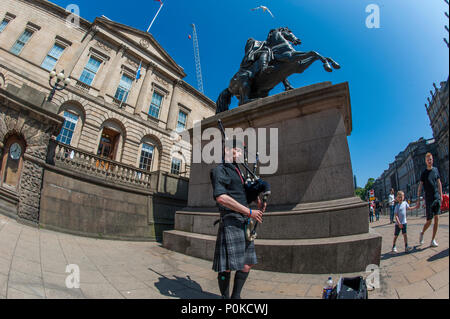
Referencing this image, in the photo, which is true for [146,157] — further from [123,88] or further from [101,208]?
[101,208]

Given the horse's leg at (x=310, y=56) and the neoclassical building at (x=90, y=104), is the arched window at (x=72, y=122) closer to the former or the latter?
the neoclassical building at (x=90, y=104)

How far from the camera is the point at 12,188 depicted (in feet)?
21.6

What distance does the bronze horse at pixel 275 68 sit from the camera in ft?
20.2

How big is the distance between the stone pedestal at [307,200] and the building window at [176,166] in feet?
62.6

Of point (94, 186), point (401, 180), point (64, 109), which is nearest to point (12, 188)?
point (94, 186)

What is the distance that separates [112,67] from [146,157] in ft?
33.9

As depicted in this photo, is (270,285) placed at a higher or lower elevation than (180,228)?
lower

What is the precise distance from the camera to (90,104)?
1889cm

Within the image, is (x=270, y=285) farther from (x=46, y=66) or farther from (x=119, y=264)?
(x=46, y=66)

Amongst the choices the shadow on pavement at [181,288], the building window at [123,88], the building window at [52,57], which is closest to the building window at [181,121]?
the building window at [123,88]

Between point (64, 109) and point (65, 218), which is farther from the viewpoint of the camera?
point (64, 109)

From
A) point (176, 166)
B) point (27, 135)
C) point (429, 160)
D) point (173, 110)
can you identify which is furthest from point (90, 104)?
point (429, 160)
